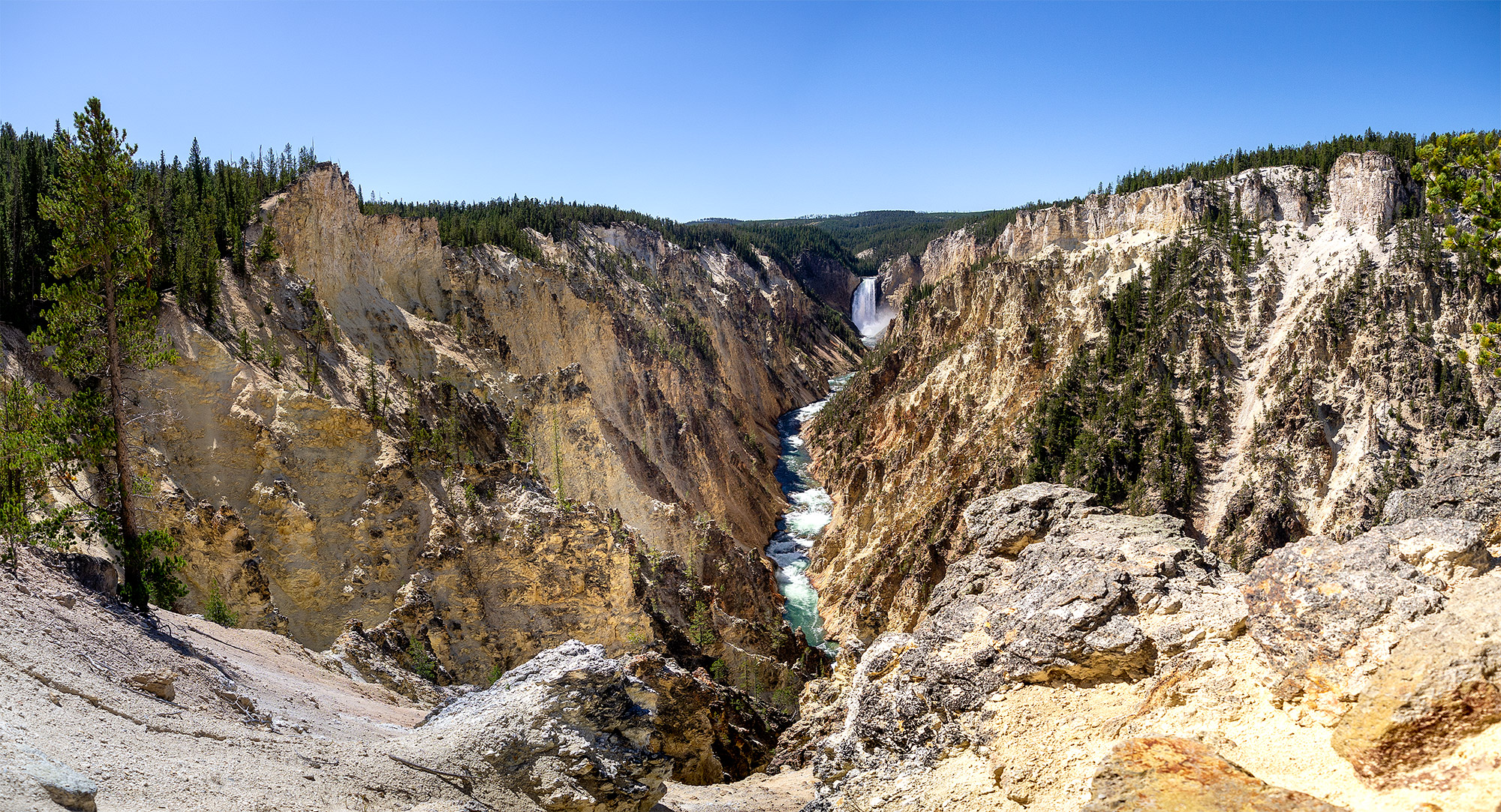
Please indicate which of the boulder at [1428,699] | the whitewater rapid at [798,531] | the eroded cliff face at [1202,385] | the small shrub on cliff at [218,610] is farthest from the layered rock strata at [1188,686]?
the whitewater rapid at [798,531]

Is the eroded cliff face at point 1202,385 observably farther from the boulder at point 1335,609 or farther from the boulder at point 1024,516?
the boulder at point 1335,609

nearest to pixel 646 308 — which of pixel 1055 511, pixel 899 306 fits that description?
pixel 1055 511

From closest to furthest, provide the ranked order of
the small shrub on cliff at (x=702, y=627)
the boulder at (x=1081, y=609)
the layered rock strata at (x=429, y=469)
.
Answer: the boulder at (x=1081, y=609) → the layered rock strata at (x=429, y=469) → the small shrub on cliff at (x=702, y=627)

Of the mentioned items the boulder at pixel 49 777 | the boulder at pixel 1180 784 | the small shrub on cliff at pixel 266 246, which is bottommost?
the boulder at pixel 1180 784

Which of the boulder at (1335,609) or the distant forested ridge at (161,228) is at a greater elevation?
the distant forested ridge at (161,228)

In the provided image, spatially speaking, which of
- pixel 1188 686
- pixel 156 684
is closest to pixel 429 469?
pixel 156 684

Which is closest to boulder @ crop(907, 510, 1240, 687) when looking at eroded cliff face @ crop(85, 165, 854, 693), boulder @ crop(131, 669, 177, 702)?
boulder @ crop(131, 669, 177, 702)

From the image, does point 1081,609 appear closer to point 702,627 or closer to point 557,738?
point 557,738
